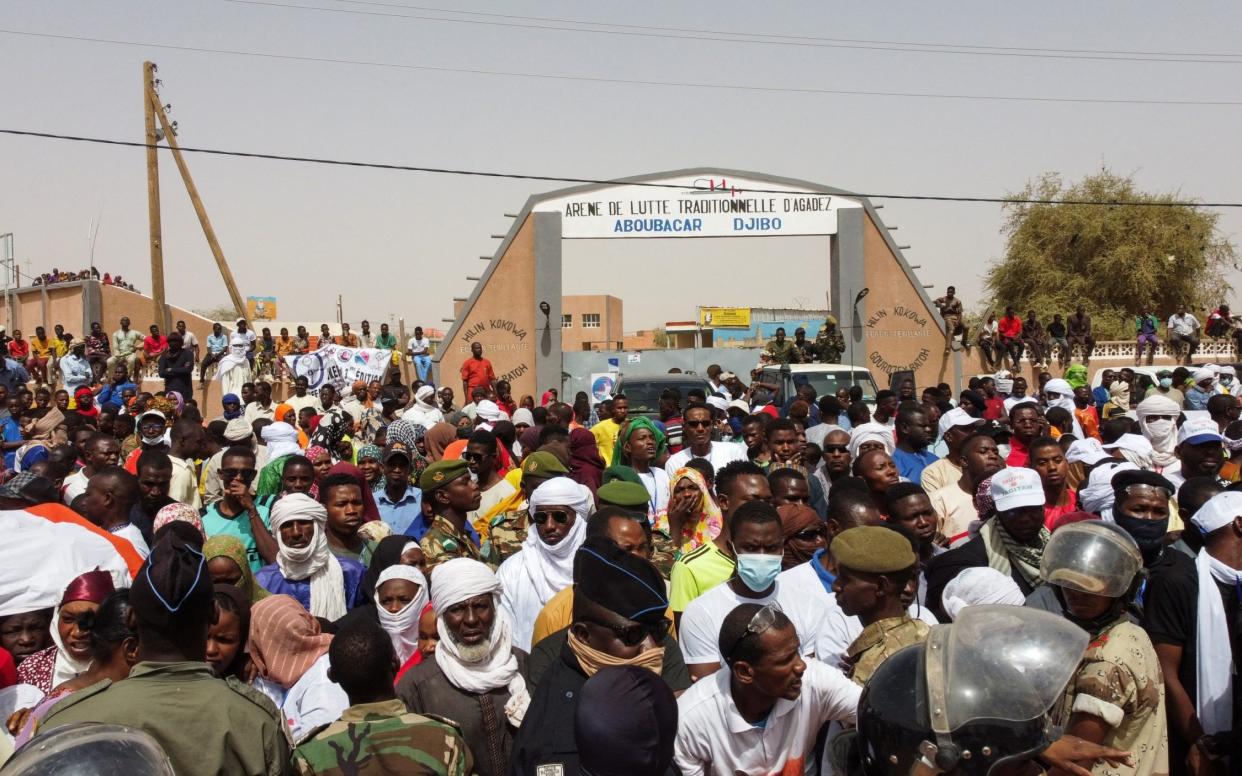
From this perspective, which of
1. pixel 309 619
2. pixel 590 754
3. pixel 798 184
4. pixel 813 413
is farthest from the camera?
pixel 798 184

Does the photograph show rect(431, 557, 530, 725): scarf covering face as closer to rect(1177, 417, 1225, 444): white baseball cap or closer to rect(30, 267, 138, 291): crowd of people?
rect(1177, 417, 1225, 444): white baseball cap

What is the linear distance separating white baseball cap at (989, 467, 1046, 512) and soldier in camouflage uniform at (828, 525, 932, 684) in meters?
1.48

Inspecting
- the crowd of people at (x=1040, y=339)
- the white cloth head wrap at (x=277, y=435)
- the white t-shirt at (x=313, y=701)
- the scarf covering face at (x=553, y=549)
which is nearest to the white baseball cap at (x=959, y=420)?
the scarf covering face at (x=553, y=549)

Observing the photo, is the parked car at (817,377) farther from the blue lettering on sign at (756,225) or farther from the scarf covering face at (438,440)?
the blue lettering on sign at (756,225)

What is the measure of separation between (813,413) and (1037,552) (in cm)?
773

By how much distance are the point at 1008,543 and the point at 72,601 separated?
13.0 feet

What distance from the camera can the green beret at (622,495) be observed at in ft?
19.4

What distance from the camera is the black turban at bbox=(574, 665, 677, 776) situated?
2.47 m

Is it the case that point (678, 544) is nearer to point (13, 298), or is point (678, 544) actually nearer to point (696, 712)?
→ point (696, 712)

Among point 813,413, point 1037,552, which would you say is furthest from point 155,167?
point 1037,552

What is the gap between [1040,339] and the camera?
84.1 feet

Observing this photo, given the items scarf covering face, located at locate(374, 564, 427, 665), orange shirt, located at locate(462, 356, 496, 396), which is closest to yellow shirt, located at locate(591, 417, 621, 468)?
scarf covering face, located at locate(374, 564, 427, 665)

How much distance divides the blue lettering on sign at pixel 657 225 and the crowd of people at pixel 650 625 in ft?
57.6

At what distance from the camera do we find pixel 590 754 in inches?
97.8
